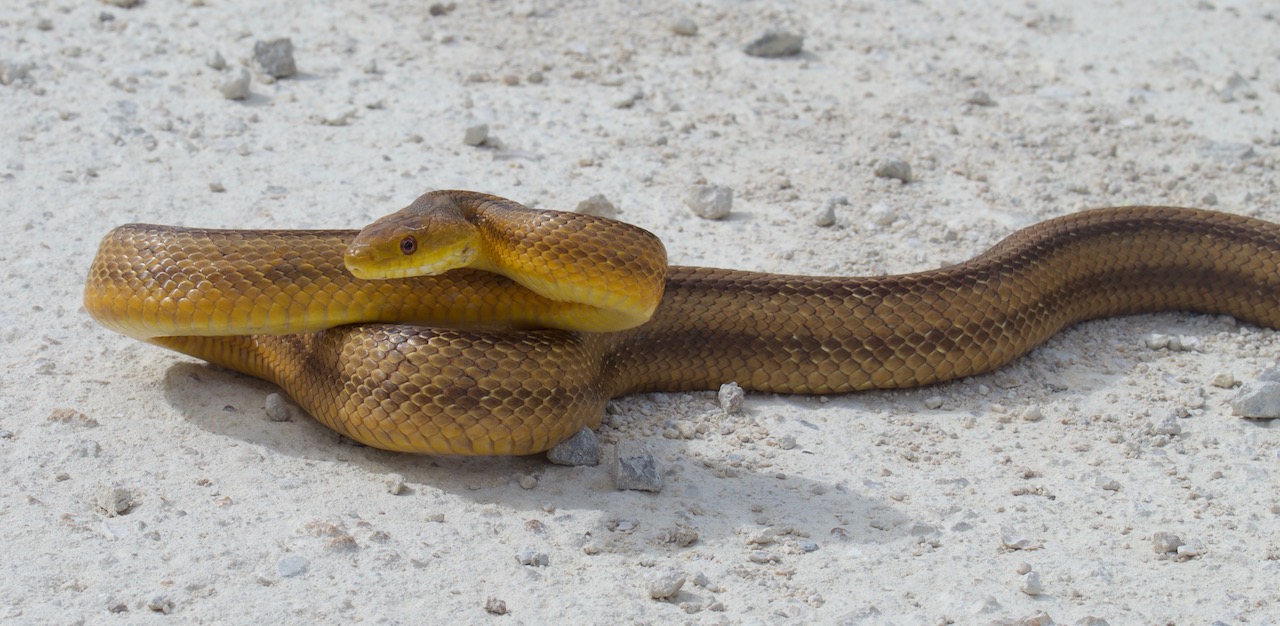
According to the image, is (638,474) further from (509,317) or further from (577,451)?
(509,317)

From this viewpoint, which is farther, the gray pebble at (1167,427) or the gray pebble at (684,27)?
the gray pebble at (684,27)

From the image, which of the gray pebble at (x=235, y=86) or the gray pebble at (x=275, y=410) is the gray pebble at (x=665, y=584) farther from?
the gray pebble at (x=235, y=86)

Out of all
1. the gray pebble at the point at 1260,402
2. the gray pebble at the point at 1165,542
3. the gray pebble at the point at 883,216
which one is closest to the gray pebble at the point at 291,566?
the gray pebble at the point at 1165,542

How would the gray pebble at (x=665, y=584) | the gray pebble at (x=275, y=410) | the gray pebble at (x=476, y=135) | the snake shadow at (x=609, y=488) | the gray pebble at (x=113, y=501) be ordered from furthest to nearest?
the gray pebble at (x=476, y=135) → the gray pebble at (x=275, y=410) → the snake shadow at (x=609, y=488) → the gray pebble at (x=113, y=501) → the gray pebble at (x=665, y=584)

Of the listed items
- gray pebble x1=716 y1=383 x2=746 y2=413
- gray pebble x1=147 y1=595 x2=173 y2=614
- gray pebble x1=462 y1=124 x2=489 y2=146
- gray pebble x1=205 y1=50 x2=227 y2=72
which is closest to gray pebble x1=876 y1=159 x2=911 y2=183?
gray pebble x1=462 y1=124 x2=489 y2=146

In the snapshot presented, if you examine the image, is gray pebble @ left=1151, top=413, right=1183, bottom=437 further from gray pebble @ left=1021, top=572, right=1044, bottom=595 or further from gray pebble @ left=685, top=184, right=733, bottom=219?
gray pebble @ left=685, top=184, right=733, bottom=219

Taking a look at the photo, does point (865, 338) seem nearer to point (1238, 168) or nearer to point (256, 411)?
point (256, 411)

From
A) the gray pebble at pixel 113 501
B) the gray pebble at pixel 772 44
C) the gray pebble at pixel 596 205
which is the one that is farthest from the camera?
the gray pebble at pixel 772 44

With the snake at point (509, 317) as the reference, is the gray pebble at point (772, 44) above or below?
above
